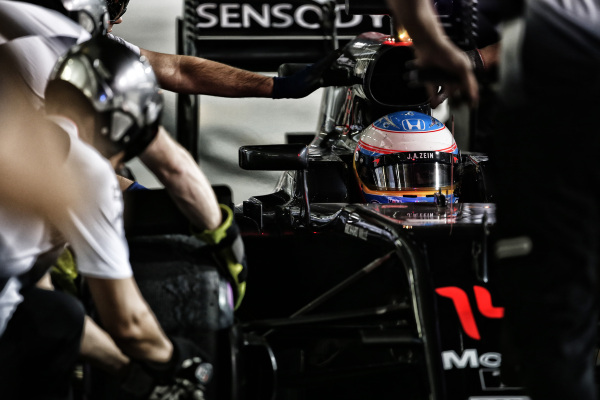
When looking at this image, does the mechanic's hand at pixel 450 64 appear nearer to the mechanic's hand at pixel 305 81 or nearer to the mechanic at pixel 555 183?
the mechanic at pixel 555 183

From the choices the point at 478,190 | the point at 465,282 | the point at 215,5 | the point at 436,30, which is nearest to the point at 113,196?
the point at 436,30

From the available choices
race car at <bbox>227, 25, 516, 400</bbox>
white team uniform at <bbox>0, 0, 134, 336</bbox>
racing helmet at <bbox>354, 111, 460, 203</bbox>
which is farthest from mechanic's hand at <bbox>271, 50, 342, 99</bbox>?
white team uniform at <bbox>0, 0, 134, 336</bbox>

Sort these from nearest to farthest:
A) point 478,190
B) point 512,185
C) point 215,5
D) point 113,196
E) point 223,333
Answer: point 512,185 → point 113,196 → point 223,333 → point 478,190 → point 215,5

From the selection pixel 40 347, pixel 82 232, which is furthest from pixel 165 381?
pixel 82 232

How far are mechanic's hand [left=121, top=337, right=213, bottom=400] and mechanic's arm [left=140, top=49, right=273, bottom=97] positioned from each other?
5.11 ft

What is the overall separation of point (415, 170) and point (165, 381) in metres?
1.57

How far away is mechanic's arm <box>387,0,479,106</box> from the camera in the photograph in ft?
4.90

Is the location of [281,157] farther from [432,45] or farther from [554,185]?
[554,185]

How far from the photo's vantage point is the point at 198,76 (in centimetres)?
327

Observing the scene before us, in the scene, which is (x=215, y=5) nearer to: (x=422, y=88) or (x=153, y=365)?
(x=422, y=88)

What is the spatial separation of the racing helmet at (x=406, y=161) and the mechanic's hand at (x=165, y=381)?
1.40m

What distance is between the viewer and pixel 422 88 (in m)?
3.53

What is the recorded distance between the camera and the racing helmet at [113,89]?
5.71ft

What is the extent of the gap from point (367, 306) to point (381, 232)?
0.73ft
